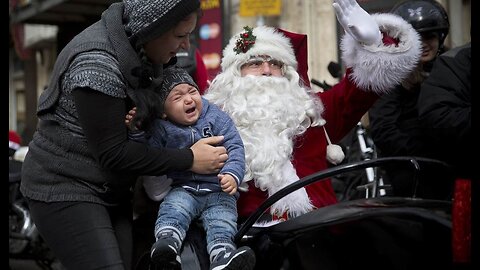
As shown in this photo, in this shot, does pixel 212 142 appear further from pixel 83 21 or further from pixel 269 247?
pixel 83 21

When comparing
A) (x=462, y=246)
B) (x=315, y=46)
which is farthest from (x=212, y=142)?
(x=315, y=46)

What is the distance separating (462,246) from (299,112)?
1524 mm

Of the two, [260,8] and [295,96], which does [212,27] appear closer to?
[260,8]

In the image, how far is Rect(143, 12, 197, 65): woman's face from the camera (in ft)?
7.91

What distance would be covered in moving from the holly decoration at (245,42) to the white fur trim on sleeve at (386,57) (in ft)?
1.72

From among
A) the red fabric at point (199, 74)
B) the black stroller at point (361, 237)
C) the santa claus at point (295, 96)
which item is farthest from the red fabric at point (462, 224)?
the red fabric at point (199, 74)

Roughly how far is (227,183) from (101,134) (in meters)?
0.53

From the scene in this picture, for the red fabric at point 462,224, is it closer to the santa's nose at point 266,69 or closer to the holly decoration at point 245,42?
the santa's nose at point 266,69

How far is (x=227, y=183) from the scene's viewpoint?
251 cm

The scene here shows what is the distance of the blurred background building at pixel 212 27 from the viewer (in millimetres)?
7094

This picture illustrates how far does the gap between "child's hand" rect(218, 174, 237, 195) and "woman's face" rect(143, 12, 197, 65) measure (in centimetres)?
51

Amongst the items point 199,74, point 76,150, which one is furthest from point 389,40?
point 199,74

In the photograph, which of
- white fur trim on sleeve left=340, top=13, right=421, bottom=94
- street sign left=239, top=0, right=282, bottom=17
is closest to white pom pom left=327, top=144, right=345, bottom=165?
white fur trim on sleeve left=340, top=13, right=421, bottom=94

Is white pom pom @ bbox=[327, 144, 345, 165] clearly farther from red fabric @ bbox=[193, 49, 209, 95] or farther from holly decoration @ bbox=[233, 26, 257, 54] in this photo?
red fabric @ bbox=[193, 49, 209, 95]
